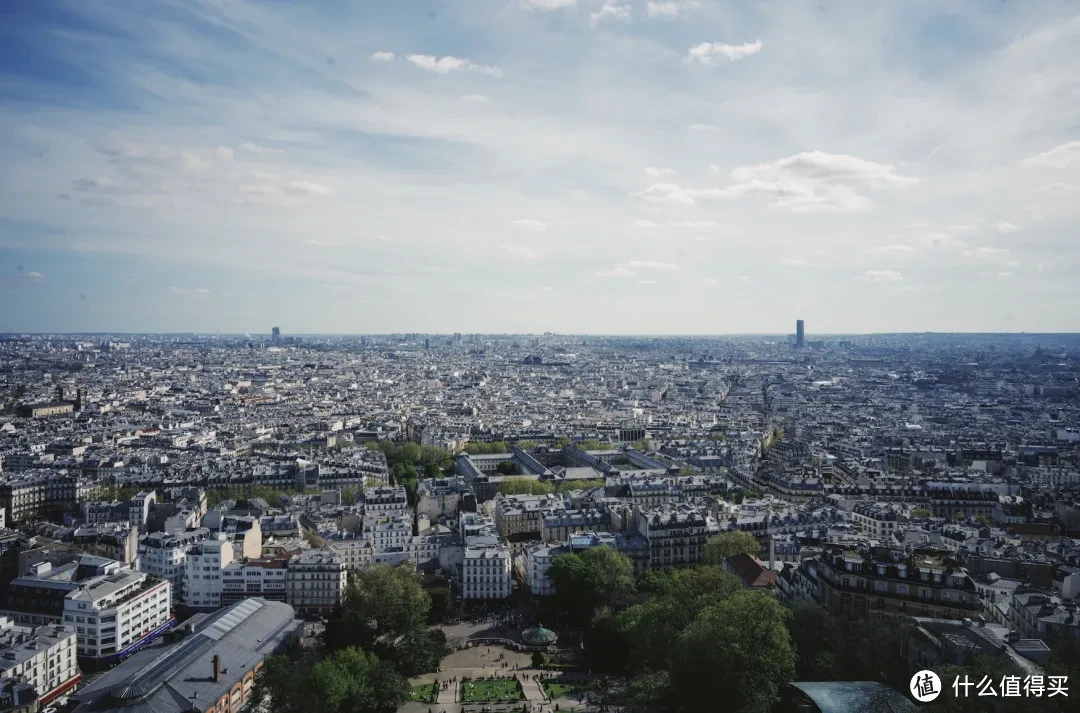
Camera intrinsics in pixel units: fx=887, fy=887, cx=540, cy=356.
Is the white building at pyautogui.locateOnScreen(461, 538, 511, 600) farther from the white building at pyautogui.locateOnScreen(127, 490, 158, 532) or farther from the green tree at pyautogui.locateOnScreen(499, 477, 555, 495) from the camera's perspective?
the white building at pyautogui.locateOnScreen(127, 490, 158, 532)

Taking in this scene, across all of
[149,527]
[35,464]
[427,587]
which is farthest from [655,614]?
[35,464]

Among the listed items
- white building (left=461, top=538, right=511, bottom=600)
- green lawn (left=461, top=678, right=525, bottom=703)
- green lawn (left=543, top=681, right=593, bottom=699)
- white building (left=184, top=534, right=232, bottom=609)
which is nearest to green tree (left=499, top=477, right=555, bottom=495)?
white building (left=461, top=538, right=511, bottom=600)

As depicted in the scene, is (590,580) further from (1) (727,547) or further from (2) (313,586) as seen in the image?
(2) (313,586)

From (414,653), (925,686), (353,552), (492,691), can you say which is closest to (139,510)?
(353,552)

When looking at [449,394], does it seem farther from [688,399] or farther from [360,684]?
[360,684]

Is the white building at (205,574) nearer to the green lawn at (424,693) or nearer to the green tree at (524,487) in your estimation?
the green lawn at (424,693)
